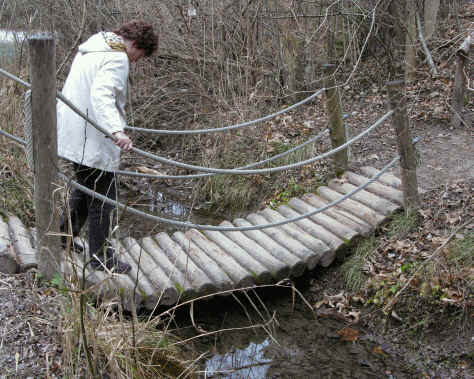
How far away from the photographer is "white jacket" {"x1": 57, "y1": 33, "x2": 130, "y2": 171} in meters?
3.15

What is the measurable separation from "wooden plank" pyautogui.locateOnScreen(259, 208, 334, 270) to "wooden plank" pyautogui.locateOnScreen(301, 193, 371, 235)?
0.36m

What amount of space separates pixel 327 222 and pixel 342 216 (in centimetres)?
17

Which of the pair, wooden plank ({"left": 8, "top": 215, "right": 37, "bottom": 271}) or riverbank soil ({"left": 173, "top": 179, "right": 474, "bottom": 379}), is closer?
wooden plank ({"left": 8, "top": 215, "right": 37, "bottom": 271})

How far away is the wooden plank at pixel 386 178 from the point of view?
16.8ft

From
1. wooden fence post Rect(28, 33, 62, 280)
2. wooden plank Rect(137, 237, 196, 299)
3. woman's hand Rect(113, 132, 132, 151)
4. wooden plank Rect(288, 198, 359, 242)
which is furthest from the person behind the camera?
wooden plank Rect(288, 198, 359, 242)


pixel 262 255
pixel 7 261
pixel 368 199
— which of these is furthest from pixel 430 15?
pixel 7 261

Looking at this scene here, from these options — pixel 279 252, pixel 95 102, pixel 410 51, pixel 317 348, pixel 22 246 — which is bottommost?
pixel 317 348

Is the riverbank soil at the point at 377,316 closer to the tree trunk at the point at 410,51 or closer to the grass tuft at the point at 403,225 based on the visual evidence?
the grass tuft at the point at 403,225

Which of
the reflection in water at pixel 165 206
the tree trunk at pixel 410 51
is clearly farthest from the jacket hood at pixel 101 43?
the tree trunk at pixel 410 51

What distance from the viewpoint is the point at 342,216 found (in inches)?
195

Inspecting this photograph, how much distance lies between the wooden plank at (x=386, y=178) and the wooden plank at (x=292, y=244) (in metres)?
1.23

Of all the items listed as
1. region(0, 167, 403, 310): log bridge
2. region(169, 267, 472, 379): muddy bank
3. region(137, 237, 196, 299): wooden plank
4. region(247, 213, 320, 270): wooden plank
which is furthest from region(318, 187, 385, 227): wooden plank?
region(137, 237, 196, 299): wooden plank

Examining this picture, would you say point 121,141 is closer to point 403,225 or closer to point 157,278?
point 157,278

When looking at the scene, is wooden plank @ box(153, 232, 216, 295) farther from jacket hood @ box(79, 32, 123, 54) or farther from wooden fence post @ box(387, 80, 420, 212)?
wooden fence post @ box(387, 80, 420, 212)
